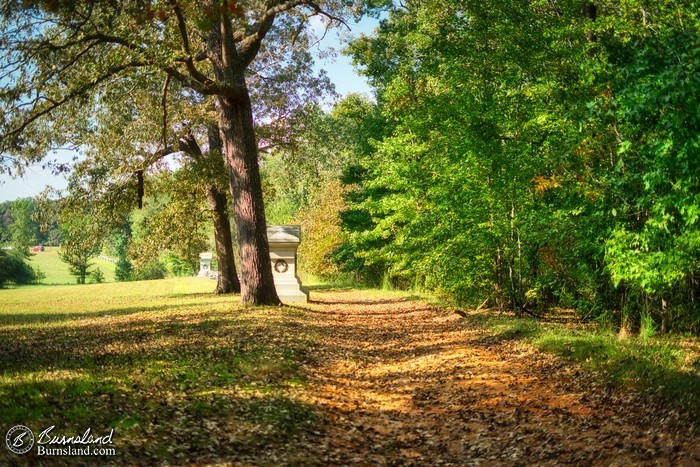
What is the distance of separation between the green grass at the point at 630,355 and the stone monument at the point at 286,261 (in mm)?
8815

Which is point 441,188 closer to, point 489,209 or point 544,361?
point 489,209

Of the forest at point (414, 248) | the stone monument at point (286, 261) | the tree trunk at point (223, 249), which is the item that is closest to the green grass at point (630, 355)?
the forest at point (414, 248)

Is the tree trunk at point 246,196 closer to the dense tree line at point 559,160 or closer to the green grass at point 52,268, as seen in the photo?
the dense tree line at point 559,160

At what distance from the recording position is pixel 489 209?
1528 cm

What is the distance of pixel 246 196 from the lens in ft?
55.2

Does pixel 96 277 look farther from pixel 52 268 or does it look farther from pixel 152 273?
pixel 152 273

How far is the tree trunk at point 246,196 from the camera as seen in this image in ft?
54.6

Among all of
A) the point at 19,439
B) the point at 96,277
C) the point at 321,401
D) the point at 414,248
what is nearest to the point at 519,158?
the point at 414,248

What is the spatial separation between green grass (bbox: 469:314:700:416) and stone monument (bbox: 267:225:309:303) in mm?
8815

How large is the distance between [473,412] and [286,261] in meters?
13.6

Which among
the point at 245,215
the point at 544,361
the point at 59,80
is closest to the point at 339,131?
the point at 245,215

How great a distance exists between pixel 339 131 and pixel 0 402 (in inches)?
1665

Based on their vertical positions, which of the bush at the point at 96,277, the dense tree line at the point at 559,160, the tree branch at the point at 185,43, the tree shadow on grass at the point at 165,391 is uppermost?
the tree branch at the point at 185,43

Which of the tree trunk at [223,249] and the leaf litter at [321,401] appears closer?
the leaf litter at [321,401]
